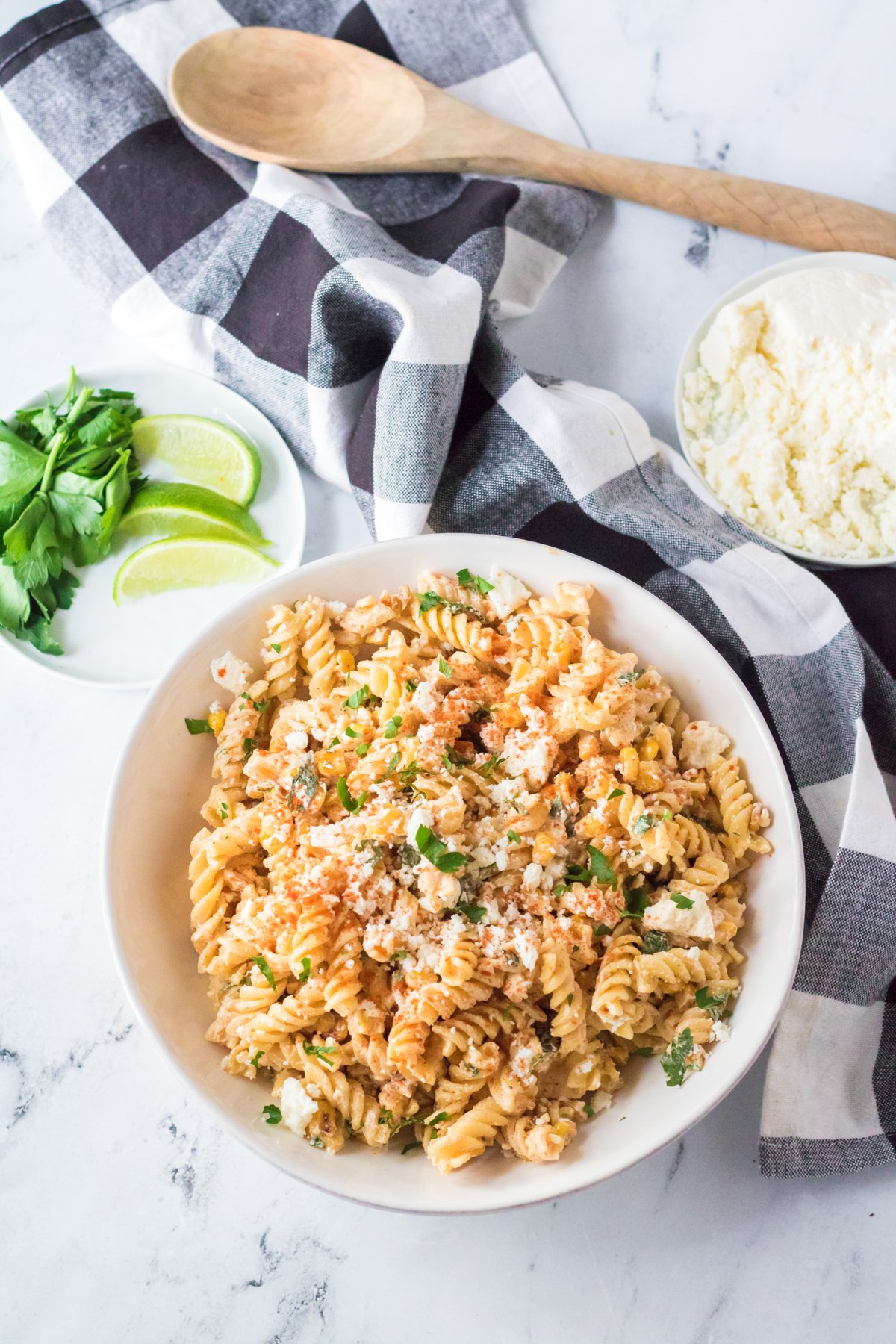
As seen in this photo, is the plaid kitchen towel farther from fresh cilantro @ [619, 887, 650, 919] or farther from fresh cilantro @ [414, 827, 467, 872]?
fresh cilantro @ [414, 827, 467, 872]

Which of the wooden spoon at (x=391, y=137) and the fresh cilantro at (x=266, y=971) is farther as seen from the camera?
the wooden spoon at (x=391, y=137)

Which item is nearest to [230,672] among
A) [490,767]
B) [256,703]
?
[256,703]

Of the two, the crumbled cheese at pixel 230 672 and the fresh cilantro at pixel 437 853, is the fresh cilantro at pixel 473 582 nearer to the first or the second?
the crumbled cheese at pixel 230 672

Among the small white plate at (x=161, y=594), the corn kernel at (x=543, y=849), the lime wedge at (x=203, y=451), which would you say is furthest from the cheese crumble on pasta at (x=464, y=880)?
the lime wedge at (x=203, y=451)

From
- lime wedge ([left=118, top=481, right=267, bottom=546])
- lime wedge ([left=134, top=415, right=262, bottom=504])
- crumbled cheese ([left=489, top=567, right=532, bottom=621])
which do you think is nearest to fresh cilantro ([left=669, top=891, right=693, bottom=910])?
crumbled cheese ([left=489, top=567, right=532, bottom=621])

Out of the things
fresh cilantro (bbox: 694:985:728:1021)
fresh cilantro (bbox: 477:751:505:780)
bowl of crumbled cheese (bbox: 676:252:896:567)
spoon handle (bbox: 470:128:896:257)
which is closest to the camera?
fresh cilantro (bbox: 694:985:728:1021)

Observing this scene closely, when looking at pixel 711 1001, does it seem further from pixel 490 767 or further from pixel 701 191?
pixel 701 191

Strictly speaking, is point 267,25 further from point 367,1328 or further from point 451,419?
point 367,1328
